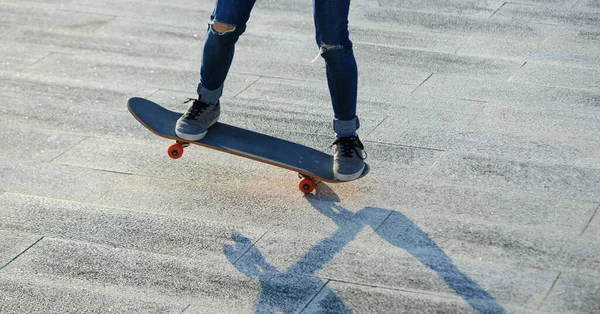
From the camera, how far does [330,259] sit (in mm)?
3738

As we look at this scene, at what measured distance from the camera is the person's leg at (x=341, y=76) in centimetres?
398

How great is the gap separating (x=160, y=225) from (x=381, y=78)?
2.14 m

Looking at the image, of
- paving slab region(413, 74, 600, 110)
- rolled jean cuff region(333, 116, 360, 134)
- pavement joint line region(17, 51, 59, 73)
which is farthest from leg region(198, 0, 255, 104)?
pavement joint line region(17, 51, 59, 73)

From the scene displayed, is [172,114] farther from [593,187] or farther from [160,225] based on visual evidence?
[593,187]

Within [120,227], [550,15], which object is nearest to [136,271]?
[120,227]

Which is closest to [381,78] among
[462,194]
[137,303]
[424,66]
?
[424,66]

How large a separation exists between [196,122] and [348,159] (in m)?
0.76

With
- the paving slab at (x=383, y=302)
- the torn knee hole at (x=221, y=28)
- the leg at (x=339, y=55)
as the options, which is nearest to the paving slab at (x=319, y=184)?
the paving slab at (x=383, y=302)

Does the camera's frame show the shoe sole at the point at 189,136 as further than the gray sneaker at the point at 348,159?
Yes

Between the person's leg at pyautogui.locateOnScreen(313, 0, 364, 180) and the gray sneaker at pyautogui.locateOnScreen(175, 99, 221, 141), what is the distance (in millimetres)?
626

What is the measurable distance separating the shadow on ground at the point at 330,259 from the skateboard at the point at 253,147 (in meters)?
0.15

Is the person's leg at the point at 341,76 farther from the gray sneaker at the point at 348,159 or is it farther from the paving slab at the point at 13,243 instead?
the paving slab at the point at 13,243

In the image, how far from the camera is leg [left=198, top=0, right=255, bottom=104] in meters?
4.09

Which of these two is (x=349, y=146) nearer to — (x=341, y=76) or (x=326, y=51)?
(x=341, y=76)
